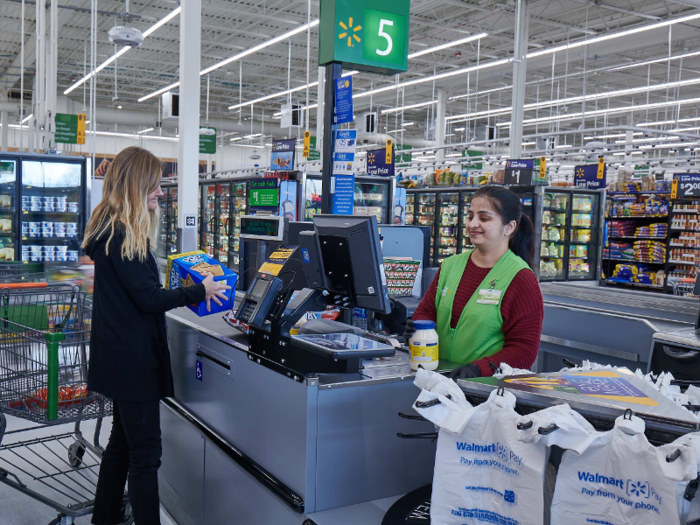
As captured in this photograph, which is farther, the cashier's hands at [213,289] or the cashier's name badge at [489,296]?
the cashier's hands at [213,289]

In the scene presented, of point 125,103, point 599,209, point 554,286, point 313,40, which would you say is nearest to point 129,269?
point 554,286

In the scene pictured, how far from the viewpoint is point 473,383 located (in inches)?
63.5

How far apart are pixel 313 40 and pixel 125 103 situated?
42.3ft

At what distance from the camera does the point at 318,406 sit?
1916 millimetres

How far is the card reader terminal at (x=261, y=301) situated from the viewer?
2203mm

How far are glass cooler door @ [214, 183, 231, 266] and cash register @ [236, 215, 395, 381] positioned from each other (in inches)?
412

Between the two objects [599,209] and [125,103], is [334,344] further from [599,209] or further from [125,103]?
[125,103]

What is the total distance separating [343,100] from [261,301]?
59.9 inches

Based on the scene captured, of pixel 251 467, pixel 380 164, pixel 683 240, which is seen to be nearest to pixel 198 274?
pixel 251 467

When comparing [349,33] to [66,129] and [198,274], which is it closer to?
[198,274]

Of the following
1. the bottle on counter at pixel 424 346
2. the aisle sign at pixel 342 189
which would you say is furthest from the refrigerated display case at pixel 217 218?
the bottle on counter at pixel 424 346

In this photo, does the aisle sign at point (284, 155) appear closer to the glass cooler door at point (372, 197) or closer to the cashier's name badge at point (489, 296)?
the glass cooler door at point (372, 197)

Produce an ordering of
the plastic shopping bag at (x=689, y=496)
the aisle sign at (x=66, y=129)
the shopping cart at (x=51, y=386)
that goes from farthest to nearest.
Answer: the aisle sign at (x=66, y=129) < the shopping cart at (x=51, y=386) < the plastic shopping bag at (x=689, y=496)

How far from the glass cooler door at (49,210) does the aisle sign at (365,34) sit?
485cm
